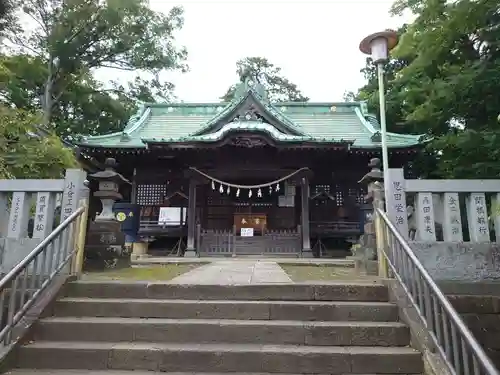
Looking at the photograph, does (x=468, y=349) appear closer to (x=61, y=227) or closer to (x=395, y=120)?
(x=61, y=227)

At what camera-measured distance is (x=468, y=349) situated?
288cm

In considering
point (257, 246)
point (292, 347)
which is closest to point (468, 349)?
point (292, 347)

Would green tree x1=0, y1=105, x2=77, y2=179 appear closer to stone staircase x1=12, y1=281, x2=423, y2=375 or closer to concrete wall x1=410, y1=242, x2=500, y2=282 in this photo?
stone staircase x1=12, y1=281, x2=423, y2=375

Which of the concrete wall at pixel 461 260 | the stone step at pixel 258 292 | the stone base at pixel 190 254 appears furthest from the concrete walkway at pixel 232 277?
the stone base at pixel 190 254

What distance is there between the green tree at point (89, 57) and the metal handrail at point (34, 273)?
16575 millimetres

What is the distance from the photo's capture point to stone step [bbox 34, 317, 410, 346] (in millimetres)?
4090

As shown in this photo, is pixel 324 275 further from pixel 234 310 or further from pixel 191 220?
pixel 191 220

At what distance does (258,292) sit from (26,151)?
4.89 meters

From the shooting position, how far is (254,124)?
46.0 feet

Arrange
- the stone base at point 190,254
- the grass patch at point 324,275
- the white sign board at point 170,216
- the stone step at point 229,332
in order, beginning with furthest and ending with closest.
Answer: the white sign board at point 170,216 → the stone base at point 190,254 → the grass patch at point 324,275 → the stone step at point 229,332

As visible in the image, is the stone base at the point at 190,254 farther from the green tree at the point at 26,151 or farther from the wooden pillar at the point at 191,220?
the green tree at the point at 26,151

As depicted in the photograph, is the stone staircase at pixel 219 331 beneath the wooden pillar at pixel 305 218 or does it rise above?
beneath

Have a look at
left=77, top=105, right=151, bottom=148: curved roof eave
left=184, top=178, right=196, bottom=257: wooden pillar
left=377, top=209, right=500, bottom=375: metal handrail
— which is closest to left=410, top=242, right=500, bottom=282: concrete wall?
left=377, top=209, right=500, bottom=375: metal handrail

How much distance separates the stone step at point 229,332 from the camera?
13.4 ft
